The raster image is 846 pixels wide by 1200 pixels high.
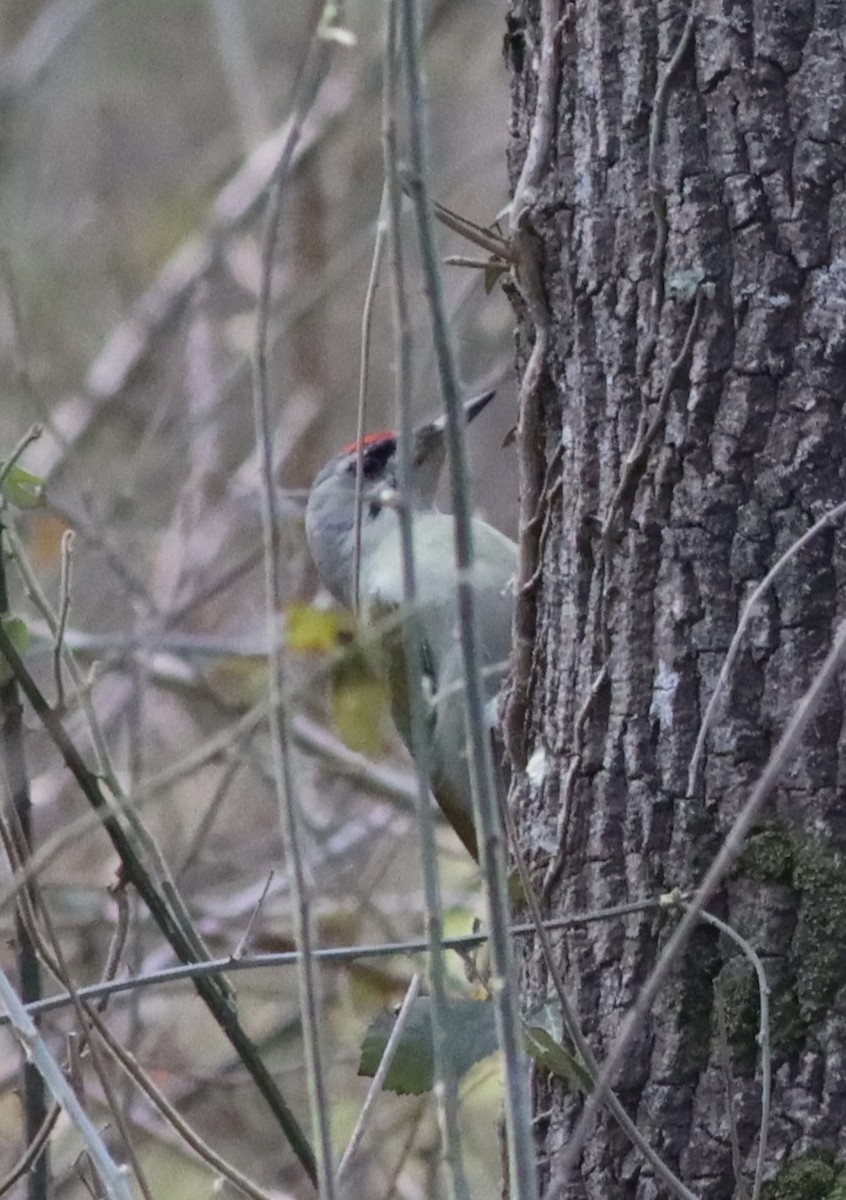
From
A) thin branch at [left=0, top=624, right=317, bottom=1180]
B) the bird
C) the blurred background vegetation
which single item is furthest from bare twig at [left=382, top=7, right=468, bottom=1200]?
the bird

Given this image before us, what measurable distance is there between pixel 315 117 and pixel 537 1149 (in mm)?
4343

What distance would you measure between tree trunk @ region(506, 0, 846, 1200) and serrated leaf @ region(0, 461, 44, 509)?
2.32 feet

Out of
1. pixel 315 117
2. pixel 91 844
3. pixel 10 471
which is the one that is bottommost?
pixel 91 844

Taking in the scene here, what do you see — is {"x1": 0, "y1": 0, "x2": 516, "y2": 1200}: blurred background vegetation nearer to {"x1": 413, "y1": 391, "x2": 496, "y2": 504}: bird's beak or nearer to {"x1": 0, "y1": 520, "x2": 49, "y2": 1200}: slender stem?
{"x1": 413, "y1": 391, "x2": 496, "y2": 504}: bird's beak

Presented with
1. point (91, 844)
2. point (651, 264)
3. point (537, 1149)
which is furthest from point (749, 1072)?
point (91, 844)

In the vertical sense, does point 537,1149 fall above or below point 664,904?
below

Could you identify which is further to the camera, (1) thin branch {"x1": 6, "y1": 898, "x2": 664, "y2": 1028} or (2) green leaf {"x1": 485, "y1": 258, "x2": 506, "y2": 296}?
(2) green leaf {"x1": 485, "y1": 258, "x2": 506, "y2": 296}

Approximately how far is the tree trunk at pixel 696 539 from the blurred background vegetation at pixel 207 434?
1008 millimetres

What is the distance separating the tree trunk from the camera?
68.7 inches

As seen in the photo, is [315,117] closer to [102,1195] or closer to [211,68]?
[211,68]

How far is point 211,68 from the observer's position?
24.0 feet

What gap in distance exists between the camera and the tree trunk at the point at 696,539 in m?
1.75

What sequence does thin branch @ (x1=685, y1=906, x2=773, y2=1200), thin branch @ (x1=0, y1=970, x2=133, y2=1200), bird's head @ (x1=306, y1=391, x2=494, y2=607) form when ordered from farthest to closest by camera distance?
bird's head @ (x1=306, y1=391, x2=494, y2=607) → thin branch @ (x1=685, y1=906, x2=773, y2=1200) → thin branch @ (x1=0, y1=970, x2=133, y2=1200)

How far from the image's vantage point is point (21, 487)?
7.09ft
